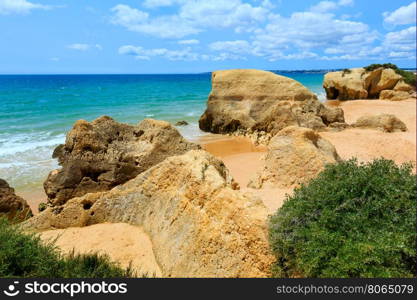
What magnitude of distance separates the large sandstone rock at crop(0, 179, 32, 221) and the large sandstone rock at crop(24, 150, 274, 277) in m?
1.50

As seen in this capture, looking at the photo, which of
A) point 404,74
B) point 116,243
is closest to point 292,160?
point 116,243

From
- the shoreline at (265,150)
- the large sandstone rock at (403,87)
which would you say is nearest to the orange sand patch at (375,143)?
the shoreline at (265,150)

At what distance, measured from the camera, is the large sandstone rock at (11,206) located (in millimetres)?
10712

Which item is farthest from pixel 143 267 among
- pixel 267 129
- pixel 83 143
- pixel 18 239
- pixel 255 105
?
pixel 255 105

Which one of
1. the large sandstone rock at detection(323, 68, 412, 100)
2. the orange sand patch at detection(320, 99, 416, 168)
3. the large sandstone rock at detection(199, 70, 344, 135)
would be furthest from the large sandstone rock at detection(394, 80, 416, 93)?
the large sandstone rock at detection(199, 70, 344, 135)

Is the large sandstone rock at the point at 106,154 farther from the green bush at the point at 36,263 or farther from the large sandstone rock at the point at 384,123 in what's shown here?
the large sandstone rock at the point at 384,123

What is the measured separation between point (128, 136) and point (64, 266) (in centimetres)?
781

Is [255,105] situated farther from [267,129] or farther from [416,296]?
[416,296]

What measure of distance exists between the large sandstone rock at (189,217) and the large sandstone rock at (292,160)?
6.13ft

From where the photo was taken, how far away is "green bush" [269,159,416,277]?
5.20m

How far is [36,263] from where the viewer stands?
5742 millimetres

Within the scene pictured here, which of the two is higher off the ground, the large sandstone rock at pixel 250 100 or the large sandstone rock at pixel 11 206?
the large sandstone rock at pixel 250 100

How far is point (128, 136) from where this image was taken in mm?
13484

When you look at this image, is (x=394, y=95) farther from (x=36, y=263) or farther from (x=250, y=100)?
(x=36, y=263)
